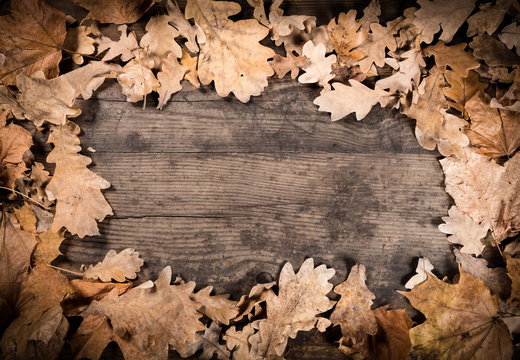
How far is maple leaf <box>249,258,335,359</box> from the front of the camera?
5.40 feet

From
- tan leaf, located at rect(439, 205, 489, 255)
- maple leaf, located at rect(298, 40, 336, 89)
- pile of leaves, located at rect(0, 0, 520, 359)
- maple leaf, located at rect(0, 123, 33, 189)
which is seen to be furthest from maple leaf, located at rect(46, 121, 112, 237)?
tan leaf, located at rect(439, 205, 489, 255)

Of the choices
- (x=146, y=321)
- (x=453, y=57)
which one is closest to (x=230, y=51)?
(x=453, y=57)

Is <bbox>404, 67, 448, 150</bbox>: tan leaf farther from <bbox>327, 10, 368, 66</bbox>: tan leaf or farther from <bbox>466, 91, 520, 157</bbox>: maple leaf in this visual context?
<bbox>327, 10, 368, 66</bbox>: tan leaf

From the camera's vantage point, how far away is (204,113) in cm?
177

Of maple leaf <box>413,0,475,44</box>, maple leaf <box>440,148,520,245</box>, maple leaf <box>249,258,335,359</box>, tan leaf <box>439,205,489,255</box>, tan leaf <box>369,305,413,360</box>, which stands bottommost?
tan leaf <box>369,305,413,360</box>

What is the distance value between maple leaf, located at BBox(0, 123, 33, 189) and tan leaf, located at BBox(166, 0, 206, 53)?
830mm

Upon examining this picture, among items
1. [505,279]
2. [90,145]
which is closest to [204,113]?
[90,145]

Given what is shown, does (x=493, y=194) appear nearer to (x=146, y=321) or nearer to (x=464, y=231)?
(x=464, y=231)

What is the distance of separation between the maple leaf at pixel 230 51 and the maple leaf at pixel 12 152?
85cm

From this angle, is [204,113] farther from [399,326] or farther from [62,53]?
[399,326]

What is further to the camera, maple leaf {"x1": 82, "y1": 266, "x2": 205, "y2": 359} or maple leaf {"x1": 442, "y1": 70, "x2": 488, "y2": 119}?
maple leaf {"x1": 442, "y1": 70, "x2": 488, "y2": 119}

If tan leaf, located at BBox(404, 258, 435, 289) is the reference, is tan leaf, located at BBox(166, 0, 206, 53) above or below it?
above

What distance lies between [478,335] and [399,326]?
33 centimetres

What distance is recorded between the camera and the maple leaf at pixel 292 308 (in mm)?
1645
